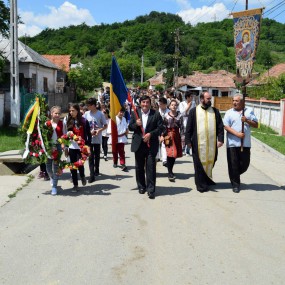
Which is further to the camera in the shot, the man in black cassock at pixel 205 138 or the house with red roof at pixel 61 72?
the house with red roof at pixel 61 72

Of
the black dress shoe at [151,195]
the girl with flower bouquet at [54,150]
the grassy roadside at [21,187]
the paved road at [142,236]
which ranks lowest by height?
the grassy roadside at [21,187]

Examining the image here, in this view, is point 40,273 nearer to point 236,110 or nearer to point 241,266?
point 241,266

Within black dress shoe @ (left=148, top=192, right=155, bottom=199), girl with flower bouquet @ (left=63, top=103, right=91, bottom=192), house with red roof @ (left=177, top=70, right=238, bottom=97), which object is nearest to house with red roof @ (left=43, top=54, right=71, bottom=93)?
house with red roof @ (left=177, top=70, right=238, bottom=97)

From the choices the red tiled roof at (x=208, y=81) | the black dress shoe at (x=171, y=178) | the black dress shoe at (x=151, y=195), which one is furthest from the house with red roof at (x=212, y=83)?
the black dress shoe at (x=151, y=195)

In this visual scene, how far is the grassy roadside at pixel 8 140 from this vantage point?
525 inches

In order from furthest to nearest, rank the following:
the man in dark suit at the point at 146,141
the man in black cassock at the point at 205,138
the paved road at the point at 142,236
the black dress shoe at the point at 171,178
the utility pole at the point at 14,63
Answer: the utility pole at the point at 14,63 < the black dress shoe at the point at 171,178 < the man in black cassock at the point at 205,138 < the man in dark suit at the point at 146,141 < the paved road at the point at 142,236

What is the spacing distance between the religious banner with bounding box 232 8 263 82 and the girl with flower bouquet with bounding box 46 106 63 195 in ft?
12.1

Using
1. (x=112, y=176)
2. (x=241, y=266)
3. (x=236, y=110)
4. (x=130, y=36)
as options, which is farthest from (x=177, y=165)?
(x=130, y=36)

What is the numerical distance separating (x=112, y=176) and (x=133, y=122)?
2015mm

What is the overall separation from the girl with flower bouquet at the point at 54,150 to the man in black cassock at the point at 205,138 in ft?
8.09

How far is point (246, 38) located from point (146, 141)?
3200 mm

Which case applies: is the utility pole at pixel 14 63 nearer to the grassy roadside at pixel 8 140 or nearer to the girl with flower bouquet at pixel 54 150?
the grassy roadside at pixel 8 140

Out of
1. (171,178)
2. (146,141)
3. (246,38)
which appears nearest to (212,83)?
(246,38)

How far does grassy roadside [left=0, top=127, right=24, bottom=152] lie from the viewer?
13330 mm
